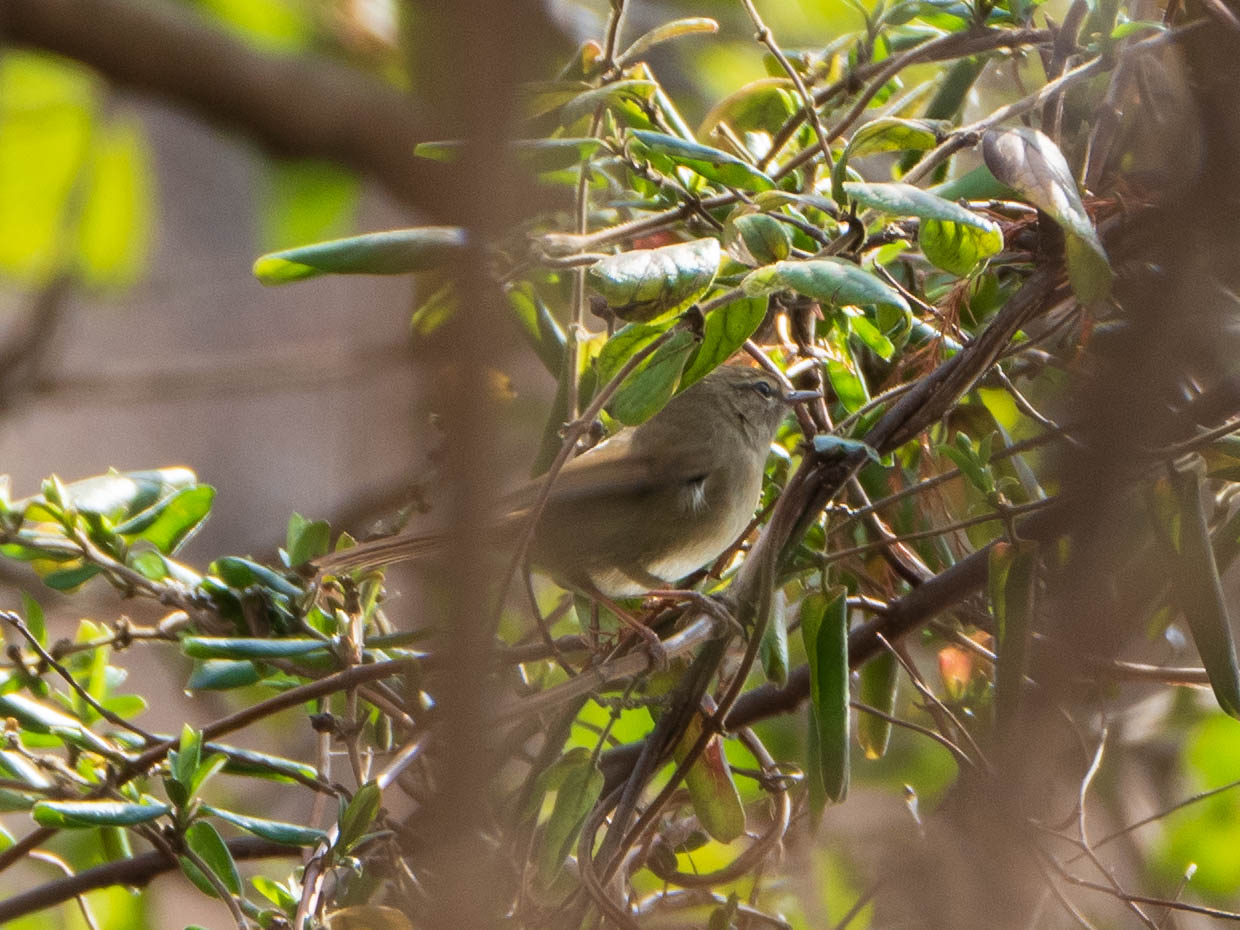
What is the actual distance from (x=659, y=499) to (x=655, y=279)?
3.81 ft

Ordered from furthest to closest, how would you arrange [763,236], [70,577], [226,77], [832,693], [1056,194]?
[226,77] < [70,577] < [832,693] < [763,236] < [1056,194]

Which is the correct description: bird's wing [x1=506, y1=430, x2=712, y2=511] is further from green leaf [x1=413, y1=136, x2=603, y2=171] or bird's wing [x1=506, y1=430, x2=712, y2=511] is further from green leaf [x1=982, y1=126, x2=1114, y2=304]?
green leaf [x1=982, y1=126, x2=1114, y2=304]

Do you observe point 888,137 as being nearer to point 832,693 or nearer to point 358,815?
point 832,693

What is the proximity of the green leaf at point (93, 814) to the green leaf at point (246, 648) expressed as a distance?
192 mm

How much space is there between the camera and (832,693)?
1.50 meters

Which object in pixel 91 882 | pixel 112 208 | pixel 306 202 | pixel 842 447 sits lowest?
pixel 91 882

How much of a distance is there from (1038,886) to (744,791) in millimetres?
923

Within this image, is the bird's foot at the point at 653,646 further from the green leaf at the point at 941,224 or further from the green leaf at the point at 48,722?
the green leaf at the point at 48,722

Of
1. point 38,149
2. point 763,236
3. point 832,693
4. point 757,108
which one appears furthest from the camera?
point 38,149

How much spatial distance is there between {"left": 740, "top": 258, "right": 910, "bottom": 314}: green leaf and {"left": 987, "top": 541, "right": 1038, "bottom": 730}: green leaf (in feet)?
1.17

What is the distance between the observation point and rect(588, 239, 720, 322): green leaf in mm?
1324

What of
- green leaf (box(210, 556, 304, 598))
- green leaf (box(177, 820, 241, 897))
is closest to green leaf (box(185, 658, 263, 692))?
green leaf (box(210, 556, 304, 598))

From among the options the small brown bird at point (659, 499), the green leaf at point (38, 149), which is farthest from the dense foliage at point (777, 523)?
the green leaf at point (38, 149)

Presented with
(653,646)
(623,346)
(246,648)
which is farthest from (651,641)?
(246,648)
